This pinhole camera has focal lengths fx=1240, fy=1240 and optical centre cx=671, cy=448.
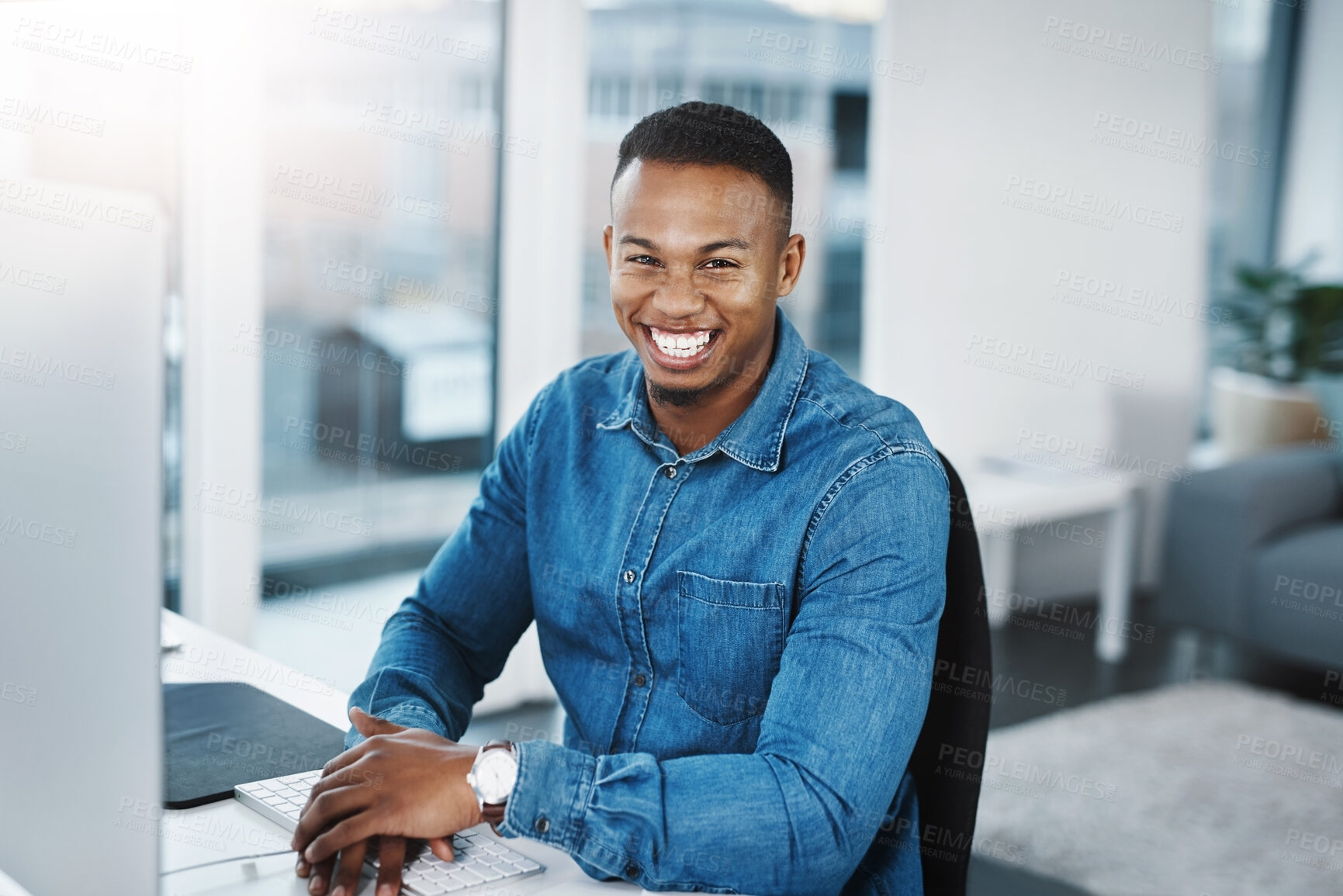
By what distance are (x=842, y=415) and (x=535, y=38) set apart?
212 cm

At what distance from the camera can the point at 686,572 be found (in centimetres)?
132

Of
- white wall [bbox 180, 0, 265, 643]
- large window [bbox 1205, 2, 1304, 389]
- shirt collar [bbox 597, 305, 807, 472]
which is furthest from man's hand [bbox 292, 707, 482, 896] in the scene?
large window [bbox 1205, 2, 1304, 389]

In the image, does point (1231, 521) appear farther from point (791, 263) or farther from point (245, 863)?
point (245, 863)

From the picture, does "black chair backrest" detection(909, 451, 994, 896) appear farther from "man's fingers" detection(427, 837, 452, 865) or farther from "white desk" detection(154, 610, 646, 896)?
"man's fingers" detection(427, 837, 452, 865)

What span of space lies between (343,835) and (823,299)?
331 centimetres

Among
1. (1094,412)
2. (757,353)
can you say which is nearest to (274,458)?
(757,353)

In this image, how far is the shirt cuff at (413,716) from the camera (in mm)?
1288

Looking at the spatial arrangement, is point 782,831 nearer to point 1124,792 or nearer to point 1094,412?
point 1124,792

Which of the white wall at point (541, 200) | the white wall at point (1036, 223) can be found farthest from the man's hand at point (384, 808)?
the white wall at point (1036, 223)

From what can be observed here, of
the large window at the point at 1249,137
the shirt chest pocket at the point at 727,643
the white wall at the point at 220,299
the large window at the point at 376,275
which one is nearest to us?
the shirt chest pocket at the point at 727,643

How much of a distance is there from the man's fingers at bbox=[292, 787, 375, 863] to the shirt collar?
53 centimetres

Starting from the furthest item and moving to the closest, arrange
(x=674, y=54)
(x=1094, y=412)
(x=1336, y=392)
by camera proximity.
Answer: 1. (x=1094, y=412)
2. (x=1336, y=392)
3. (x=674, y=54)

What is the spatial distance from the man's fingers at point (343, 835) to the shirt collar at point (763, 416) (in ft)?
1.79

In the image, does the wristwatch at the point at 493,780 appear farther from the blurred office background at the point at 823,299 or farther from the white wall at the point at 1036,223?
the white wall at the point at 1036,223
